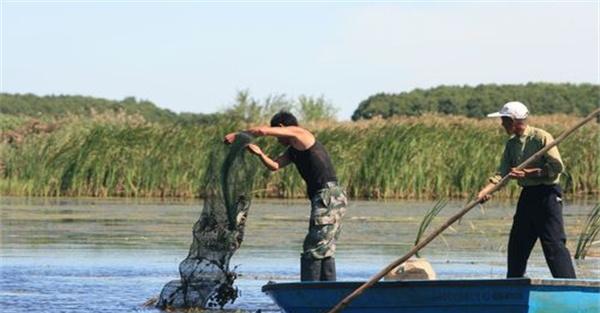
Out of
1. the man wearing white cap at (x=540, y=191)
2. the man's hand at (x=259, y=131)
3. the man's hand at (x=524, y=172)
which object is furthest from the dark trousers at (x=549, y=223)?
the man's hand at (x=259, y=131)

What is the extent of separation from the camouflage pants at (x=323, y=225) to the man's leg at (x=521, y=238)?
1393 mm

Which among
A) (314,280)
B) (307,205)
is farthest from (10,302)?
(307,205)

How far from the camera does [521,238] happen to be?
1212 cm

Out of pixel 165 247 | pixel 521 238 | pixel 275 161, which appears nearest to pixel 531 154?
pixel 521 238

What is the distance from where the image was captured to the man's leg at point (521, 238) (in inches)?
474

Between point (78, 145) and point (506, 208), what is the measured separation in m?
8.93

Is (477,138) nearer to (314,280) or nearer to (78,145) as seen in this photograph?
(78,145)

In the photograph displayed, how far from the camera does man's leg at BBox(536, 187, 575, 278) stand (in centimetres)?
1187

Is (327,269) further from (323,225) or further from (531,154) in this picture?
(531,154)

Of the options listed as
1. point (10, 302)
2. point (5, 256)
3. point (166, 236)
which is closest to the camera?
point (10, 302)

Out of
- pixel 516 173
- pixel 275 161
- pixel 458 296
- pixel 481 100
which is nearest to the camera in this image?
pixel 458 296

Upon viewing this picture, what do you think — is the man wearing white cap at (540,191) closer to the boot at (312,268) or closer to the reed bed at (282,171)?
the boot at (312,268)

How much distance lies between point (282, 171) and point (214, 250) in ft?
52.8

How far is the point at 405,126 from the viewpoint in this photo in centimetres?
3244
